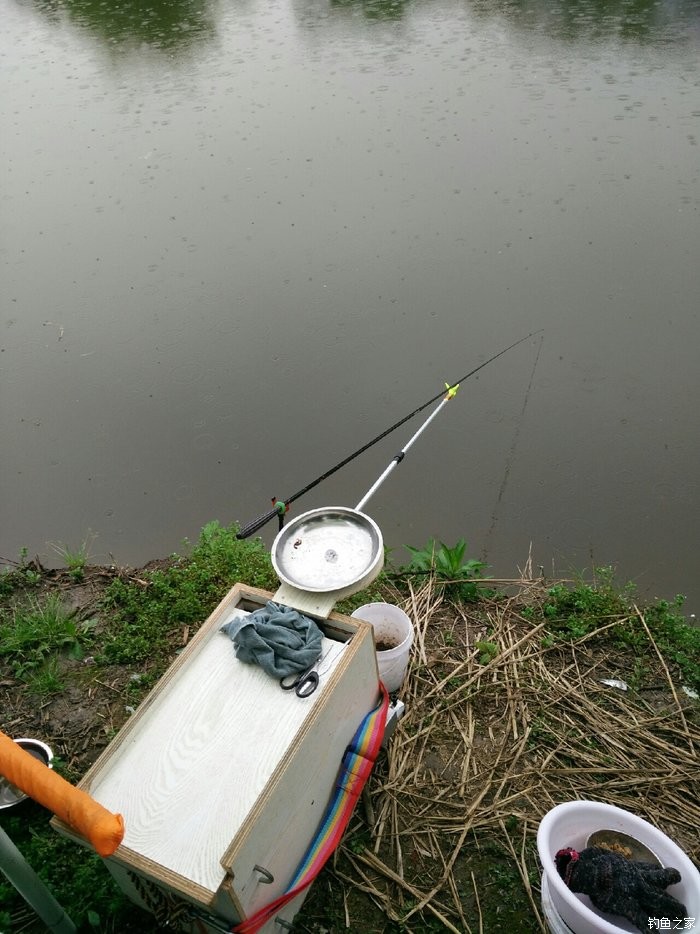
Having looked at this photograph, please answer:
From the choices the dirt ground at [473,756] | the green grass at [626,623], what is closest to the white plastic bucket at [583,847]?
the dirt ground at [473,756]

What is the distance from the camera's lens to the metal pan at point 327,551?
1778 millimetres

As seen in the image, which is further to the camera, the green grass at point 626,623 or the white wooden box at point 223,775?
the green grass at point 626,623

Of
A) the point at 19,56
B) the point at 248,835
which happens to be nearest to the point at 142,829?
the point at 248,835

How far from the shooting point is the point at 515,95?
5414 millimetres

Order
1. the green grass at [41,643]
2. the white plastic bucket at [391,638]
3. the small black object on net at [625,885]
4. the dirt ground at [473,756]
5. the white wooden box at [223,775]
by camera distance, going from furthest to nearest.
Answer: the green grass at [41,643], the white plastic bucket at [391,638], the dirt ground at [473,756], the small black object on net at [625,885], the white wooden box at [223,775]

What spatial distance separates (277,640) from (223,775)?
0.31m

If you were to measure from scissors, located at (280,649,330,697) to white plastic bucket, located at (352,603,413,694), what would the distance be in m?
0.49

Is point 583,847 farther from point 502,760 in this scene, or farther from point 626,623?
point 626,623

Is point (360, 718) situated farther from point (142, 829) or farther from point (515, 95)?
point (515, 95)

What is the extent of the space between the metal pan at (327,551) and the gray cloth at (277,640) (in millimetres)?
102

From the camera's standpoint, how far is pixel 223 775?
4.73 feet

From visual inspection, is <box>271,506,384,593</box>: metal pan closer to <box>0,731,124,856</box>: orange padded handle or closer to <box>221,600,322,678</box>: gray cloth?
<box>221,600,322,678</box>: gray cloth

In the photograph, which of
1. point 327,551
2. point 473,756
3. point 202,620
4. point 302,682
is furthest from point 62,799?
A: point 202,620

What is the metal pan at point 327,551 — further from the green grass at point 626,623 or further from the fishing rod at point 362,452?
the green grass at point 626,623
